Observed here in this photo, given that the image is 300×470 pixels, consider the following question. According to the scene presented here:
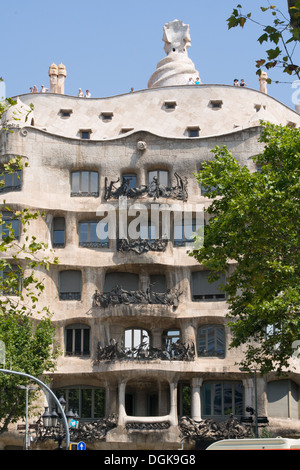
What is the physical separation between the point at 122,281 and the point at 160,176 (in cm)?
616

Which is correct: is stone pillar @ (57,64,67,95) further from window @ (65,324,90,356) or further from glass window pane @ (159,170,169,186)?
window @ (65,324,90,356)

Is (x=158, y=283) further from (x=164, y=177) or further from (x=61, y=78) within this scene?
(x=61, y=78)

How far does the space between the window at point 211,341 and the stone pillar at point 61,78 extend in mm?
18604

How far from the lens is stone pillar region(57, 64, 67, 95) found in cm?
5256

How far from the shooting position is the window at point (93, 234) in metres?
44.7

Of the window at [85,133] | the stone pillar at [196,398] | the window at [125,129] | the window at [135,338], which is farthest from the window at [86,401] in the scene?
the window at [125,129]

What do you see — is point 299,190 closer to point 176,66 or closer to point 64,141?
point 64,141

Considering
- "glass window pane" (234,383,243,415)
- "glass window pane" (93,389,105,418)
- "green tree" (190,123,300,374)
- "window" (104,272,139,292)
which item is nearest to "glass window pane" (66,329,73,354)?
"glass window pane" (93,389,105,418)

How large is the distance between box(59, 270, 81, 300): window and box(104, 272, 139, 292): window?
148 centimetres

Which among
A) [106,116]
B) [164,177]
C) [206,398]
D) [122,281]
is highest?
[106,116]

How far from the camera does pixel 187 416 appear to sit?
40.8m

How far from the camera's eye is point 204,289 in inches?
1725

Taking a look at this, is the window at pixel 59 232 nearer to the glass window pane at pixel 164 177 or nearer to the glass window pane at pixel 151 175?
the glass window pane at pixel 151 175

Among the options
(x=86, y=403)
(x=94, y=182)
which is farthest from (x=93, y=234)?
(x=86, y=403)
